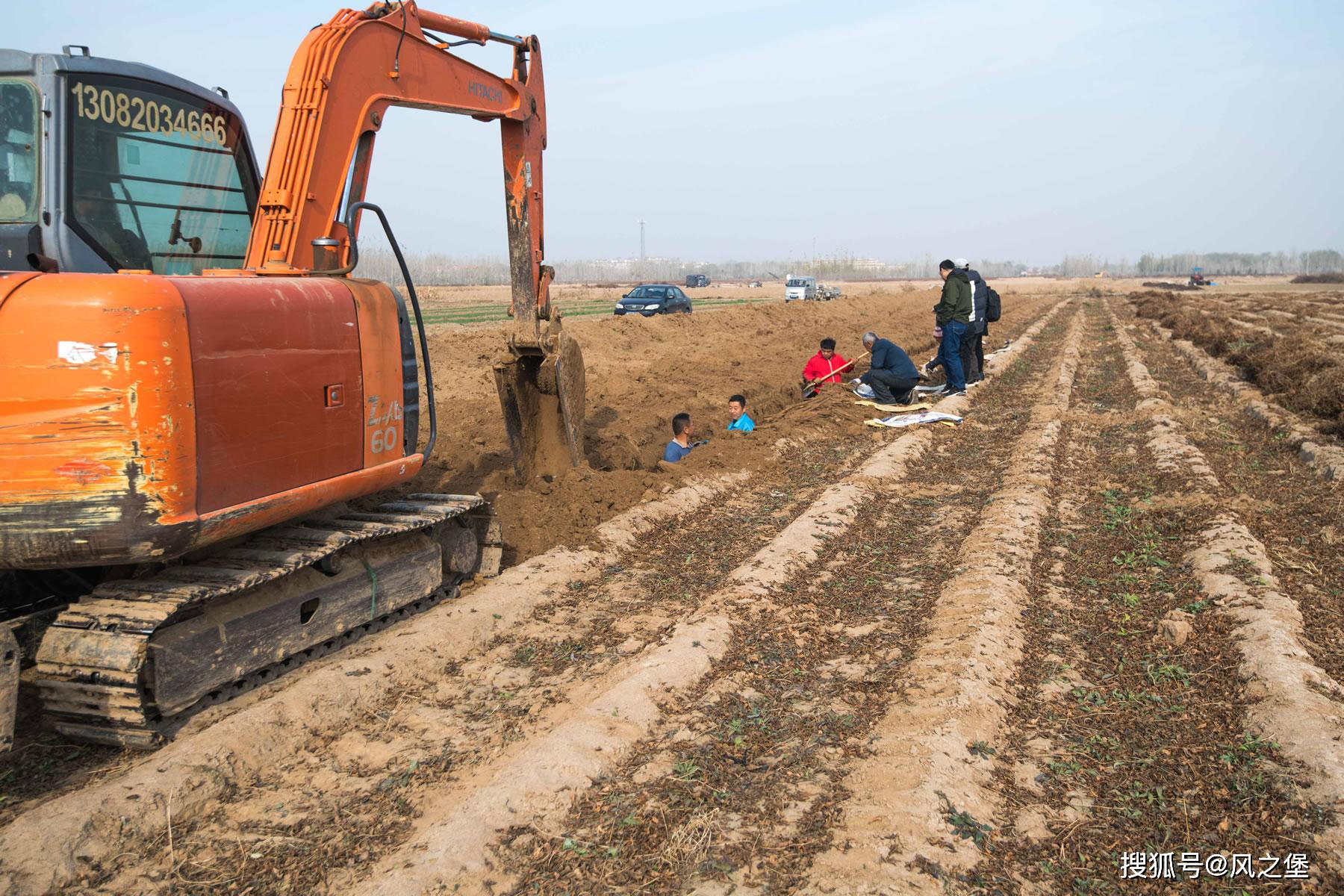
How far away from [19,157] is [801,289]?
46.3 m

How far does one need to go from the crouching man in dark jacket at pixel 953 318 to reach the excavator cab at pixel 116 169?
35.7 feet

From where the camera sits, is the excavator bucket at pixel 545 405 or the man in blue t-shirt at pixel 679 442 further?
the man in blue t-shirt at pixel 679 442

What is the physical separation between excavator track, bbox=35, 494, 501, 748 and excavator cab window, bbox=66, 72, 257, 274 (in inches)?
63.8

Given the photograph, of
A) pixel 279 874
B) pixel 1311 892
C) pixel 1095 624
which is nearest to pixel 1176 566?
pixel 1095 624

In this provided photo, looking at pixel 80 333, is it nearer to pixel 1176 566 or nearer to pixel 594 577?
pixel 594 577

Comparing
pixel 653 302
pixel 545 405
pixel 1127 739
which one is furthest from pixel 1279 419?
pixel 653 302

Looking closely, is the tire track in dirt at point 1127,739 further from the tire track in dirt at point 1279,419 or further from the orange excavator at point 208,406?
the orange excavator at point 208,406

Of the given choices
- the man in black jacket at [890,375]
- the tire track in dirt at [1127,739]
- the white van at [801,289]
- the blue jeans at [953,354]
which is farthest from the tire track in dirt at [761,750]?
the white van at [801,289]

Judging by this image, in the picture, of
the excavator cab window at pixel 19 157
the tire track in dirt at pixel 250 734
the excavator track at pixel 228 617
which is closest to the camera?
the tire track in dirt at pixel 250 734

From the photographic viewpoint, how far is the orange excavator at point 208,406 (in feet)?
13.0

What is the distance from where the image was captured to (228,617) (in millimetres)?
4688

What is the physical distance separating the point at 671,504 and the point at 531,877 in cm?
529

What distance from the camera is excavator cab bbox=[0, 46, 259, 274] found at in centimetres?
457

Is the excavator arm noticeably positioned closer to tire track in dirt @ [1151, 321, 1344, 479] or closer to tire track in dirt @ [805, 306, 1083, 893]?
tire track in dirt @ [805, 306, 1083, 893]
